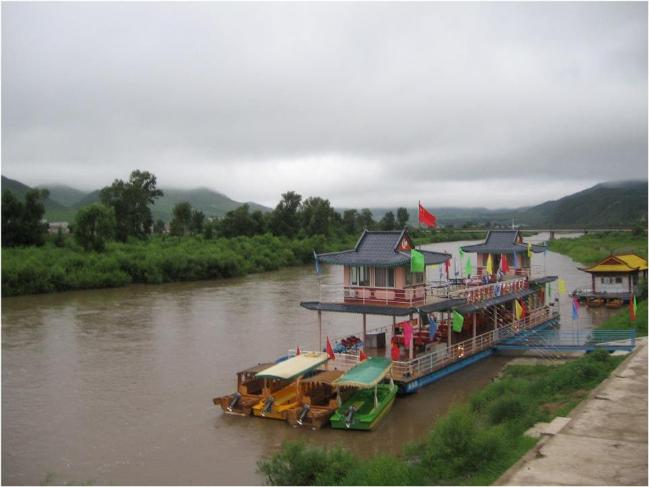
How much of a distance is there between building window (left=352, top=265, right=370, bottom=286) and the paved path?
23.6 ft

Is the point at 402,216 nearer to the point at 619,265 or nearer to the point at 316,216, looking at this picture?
the point at 316,216

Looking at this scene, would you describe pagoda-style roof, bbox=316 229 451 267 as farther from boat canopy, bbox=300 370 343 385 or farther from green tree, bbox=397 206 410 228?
green tree, bbox=397 206 410 228

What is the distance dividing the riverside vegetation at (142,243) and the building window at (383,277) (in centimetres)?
3180

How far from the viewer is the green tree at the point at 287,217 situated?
8023 cm

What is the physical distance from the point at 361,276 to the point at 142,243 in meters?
48.8

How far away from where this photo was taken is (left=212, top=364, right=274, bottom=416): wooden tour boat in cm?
1648

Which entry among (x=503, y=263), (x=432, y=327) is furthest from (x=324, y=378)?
(x=503, y=263)

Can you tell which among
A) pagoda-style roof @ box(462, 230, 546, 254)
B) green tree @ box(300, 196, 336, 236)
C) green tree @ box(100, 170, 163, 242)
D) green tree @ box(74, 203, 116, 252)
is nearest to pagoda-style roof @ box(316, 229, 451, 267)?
pagoda-style roof @ box(462, 230, 546, 254)

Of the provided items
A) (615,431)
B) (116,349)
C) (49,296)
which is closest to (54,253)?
(49,296)

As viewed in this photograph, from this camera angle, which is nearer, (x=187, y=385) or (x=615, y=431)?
(x=615, y=431)

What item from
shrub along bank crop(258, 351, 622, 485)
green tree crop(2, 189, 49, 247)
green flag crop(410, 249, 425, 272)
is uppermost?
green tree crop(2, 189, 49, 247)

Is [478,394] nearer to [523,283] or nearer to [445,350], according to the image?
[445,350]

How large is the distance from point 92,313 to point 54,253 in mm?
17937

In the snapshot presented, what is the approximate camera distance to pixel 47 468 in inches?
558
